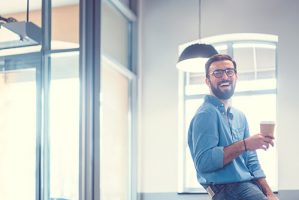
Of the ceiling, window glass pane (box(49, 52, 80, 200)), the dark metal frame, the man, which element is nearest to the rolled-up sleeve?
the man

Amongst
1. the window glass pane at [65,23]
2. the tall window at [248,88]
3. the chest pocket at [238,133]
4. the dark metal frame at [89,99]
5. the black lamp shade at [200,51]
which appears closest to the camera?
the chest pocket at [238,133]

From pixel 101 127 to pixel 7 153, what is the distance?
121 centimetres

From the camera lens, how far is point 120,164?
6742mm

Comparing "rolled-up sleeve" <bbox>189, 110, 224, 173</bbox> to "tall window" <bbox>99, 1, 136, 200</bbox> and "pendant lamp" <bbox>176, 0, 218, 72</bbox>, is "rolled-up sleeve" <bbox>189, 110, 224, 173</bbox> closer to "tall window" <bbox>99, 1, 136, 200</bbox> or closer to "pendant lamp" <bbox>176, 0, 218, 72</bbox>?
"pendant lamp" <bbox>176, 0, 218, 72</bbox>

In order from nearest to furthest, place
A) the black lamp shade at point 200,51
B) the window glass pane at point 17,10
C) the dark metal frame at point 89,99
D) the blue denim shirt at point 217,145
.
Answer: the blue denim shirt at point 217,145 → the black lamp shade at point 200,51 → the dark metal frame at point 89,99 → the window glass pane at point 17,10

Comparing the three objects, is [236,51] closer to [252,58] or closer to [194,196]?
[252,58]

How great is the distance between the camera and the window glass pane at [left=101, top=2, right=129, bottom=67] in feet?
21.3

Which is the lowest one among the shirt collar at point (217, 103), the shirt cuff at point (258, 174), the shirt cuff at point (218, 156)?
the shirt cuff at point (258, 174)

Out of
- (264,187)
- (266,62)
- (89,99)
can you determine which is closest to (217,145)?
(264,187)

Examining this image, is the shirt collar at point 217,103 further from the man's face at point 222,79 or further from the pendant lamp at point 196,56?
the pendant lamp at point 196,56

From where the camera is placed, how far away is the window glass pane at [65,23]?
601 centimetres

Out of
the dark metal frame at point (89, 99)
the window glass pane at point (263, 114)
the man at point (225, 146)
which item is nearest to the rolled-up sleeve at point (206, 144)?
the man at point (225, 146)

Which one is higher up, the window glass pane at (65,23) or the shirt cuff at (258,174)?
the window glass pane at (65,23)

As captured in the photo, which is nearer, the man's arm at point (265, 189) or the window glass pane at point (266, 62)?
the man's arm at point (265, 189)
